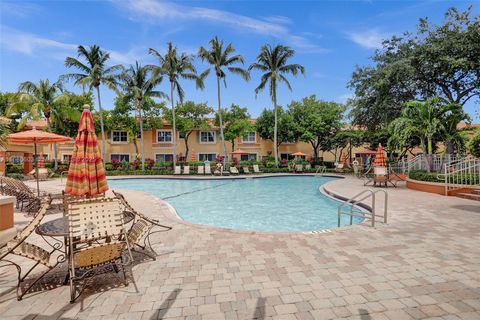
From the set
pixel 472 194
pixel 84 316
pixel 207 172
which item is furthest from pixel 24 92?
pixel 472 194

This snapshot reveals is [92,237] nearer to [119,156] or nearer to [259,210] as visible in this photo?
[259,210]

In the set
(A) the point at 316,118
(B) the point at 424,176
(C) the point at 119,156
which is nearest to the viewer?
(B) the point at 424,176

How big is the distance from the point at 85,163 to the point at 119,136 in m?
30.5

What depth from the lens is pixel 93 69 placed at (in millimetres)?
25500

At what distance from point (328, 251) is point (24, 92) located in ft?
107

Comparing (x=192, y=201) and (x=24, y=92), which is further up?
(x=24, y=92)

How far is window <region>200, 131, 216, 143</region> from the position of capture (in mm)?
34312

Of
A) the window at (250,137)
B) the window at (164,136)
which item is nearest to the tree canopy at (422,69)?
the window at (250,137)

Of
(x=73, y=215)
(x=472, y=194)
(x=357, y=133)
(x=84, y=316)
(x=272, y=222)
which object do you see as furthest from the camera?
(x=357, y=133)

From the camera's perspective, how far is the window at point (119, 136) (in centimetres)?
3272

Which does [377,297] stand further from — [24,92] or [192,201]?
[24,92]

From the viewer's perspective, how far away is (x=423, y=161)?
14.4m

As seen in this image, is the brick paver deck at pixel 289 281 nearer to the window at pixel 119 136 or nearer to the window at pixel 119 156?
the window at pixel 119 156

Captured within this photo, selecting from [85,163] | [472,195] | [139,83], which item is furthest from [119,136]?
[472,195]
